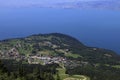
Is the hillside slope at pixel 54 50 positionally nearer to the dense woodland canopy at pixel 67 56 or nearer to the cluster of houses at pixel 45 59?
the dense woodland canopy at pixel 67 56

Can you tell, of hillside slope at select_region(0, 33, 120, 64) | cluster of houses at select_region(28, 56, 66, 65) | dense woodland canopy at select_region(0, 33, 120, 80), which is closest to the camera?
dense woodland canopy at select_region(0, 33, 120, 80)

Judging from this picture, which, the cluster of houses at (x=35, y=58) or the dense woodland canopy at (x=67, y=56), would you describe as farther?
the cluster of houses at (x=35, y=58)

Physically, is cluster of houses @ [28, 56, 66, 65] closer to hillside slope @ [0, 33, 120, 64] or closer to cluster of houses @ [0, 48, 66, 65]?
cluster of houses @ [0, 48, 66, 65]

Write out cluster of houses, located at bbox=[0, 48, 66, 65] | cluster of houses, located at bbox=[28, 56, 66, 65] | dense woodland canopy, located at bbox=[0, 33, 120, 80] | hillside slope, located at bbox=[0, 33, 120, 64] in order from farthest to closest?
hillside slope, located at bbox=[0, 33, 120, 64] < cluster of houses, located at bbox=[28, 56, 66, 65] < cluster of houses, located at bbox=[0, 48, 66, 65] < dense woodland canopy, located at bbox=[0, 33, 120, 80]

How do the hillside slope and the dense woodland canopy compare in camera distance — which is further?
the hillside slope

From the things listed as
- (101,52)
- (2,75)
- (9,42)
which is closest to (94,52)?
(101,52)

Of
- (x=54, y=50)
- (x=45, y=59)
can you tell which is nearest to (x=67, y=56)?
(x=45, y=59)

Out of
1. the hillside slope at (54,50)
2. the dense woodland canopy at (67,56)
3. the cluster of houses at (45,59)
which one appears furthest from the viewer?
the hillside slope at (54,50)

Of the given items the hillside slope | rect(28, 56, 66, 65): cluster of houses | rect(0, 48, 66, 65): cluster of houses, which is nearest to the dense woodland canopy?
the hillside slope

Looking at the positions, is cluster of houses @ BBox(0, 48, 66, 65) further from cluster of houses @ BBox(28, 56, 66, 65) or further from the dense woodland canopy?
the dense woodland canopy

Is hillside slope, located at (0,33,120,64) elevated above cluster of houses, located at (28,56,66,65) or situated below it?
above

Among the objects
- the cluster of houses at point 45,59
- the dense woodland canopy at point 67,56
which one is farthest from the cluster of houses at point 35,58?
the dense woodland canopy at point 67,56

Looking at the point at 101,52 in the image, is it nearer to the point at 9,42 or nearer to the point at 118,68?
the point at 118,68
